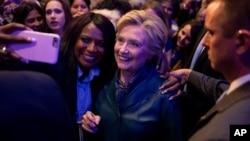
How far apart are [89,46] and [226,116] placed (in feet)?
3.51

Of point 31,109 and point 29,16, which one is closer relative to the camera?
point 31,109

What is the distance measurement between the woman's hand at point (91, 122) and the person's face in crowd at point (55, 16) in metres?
1.26

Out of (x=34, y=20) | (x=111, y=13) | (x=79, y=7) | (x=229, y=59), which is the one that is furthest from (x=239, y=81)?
(x=79, y=7)

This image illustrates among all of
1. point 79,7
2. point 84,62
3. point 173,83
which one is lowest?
point 173,83

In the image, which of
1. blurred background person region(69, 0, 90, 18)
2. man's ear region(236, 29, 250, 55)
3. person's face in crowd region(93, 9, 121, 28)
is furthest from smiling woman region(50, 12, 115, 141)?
blurred background person region(69, 0, 90, 18)

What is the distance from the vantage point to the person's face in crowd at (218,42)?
3.53 feet

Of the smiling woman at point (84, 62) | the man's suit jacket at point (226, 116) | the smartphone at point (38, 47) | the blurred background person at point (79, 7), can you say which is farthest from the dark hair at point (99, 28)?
the blurred background person at point (79, 7)

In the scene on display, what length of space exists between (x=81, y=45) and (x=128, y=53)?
1.00ft

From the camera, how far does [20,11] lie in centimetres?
289

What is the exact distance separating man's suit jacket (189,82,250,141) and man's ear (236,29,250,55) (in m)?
0.08

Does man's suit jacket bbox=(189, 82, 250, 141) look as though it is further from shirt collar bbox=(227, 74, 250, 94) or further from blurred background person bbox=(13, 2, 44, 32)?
blurred background person bbox=(13, 2, 44, 32)

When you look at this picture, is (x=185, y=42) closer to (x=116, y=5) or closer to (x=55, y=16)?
(x=116, y=5)

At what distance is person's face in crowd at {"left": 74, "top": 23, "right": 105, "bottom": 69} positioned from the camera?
1.98m

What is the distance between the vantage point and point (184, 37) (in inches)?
116
